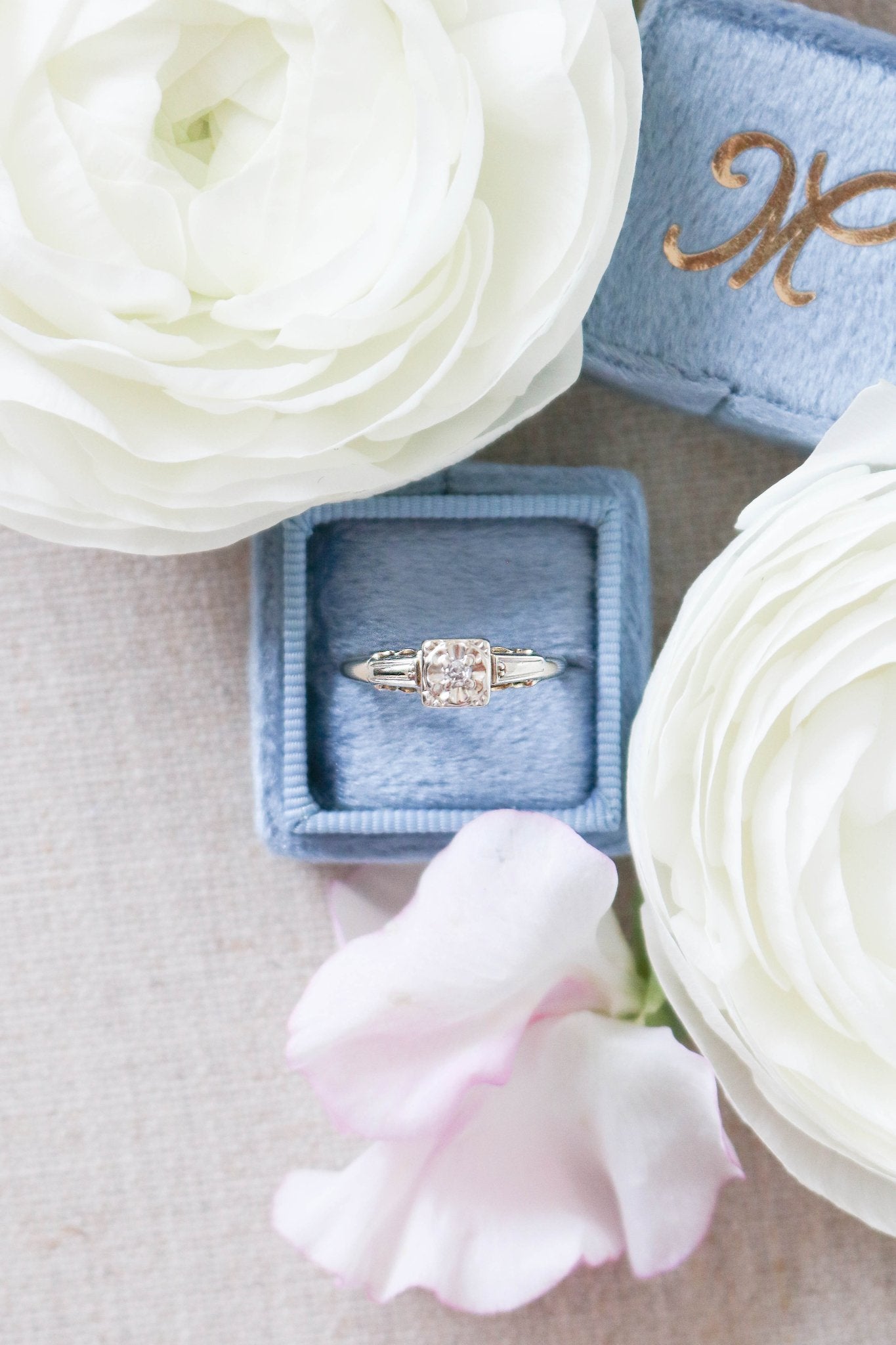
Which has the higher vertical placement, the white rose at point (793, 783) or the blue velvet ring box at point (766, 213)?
the blue velvet ring box at point (766, 213)

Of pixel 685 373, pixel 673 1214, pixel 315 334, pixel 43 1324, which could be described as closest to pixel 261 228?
pixel 315 334

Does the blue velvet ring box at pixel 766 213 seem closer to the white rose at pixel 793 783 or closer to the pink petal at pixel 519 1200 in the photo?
the white rose at pixel 793 783

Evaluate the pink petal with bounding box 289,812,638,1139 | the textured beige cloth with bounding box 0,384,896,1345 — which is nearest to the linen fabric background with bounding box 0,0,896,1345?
the textured beige cloth with bounding box 0,384,896,1345

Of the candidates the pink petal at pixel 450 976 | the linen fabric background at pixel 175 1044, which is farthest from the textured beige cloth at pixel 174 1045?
the pink petal at pixel 450 976

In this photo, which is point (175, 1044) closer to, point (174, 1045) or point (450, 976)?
point (174, 1045)

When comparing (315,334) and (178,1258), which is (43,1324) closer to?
(178,1258)

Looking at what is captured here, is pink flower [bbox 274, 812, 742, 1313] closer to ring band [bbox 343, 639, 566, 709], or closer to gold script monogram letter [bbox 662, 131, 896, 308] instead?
ring band [bbox 343, 639, 566, 709]

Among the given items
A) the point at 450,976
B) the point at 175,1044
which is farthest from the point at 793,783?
the point at 175,1044
